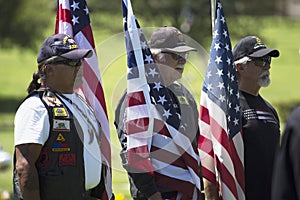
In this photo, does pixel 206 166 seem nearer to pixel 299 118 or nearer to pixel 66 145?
pixel 66 145

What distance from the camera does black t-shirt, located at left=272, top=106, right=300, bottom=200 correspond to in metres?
4.60

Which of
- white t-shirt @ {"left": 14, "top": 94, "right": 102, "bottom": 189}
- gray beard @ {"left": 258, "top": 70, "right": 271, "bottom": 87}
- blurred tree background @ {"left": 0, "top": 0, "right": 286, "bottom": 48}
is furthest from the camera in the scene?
blurred tree background @ {"left": 0, "top": 0, "right": 286, "bottom": 48}

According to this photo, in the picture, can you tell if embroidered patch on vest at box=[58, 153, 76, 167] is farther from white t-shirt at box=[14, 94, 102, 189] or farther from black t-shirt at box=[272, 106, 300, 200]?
black t-shirt at box=[272, 106, 300, 200]

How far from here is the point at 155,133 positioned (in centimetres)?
646

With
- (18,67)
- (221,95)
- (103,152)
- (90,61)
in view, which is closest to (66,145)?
(103,152)

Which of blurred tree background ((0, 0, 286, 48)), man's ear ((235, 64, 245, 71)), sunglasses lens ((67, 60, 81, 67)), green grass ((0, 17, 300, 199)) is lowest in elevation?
green grass ((0, 17, 300, 199))

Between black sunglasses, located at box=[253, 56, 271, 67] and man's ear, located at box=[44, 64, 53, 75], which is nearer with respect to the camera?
man's ear, located at box=[44, 64, 53, 75]

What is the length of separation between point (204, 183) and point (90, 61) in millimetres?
1237

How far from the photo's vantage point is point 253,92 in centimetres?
711

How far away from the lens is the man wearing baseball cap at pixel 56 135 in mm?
5910

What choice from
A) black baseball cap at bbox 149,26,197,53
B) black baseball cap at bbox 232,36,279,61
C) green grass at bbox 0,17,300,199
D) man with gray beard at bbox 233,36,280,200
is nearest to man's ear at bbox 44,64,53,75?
black baseball cap at bbox 149,26,197,53

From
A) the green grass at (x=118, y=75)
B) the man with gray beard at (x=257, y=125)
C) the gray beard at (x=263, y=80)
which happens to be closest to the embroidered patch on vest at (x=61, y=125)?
the man with gray beard at (x=257, y=125)

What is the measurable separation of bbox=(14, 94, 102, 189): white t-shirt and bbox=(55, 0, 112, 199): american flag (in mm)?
271

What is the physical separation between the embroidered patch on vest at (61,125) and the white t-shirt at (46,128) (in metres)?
0.05
